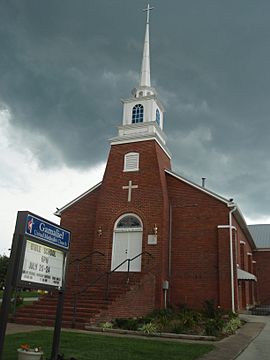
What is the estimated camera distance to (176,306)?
18.5 m

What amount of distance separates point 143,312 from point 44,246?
406 inches

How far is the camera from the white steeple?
21484 mm

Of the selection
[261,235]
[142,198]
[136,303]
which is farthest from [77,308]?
[261,235]

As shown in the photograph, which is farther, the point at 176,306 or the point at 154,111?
the point at 154,111

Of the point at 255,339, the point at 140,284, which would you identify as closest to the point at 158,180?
the point at 140,284

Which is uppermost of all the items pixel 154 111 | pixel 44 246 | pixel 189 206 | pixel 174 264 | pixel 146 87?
pixel 146 87

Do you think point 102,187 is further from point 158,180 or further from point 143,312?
point 143,312

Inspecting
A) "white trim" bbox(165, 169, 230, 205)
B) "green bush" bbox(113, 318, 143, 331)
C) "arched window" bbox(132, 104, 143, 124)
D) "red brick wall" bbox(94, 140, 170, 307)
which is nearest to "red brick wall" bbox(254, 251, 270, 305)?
"white trim" bbox(165, 169, 230, 205)

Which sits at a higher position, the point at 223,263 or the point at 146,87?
the point at 146,87

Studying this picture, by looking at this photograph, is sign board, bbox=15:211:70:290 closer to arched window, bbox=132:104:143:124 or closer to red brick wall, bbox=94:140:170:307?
red brick wall, bbox=94:140:170:307

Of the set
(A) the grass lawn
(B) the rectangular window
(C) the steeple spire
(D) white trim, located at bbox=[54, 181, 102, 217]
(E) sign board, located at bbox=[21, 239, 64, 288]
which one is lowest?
(A) the grass lawn

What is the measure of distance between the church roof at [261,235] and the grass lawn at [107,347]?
1086 inches

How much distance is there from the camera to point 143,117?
72.8ft

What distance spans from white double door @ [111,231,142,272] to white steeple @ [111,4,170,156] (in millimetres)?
5210
